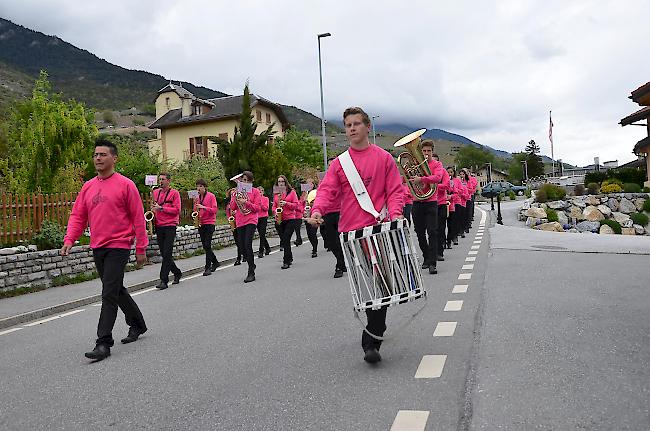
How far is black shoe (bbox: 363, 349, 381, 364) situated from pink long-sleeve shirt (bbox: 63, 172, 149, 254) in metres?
2.81

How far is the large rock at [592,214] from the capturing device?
109 ft

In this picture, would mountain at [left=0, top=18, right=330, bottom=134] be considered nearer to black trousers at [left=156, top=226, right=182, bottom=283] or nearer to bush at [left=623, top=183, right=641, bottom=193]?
bush at [left=623, top=183, right=641, bottom=193]

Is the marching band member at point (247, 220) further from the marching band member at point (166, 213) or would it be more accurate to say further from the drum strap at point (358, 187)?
the drum strap at point (358, 187)

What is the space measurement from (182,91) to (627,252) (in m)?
55.0

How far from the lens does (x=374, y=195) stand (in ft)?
18.1

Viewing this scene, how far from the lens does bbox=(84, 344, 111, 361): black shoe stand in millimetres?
6258

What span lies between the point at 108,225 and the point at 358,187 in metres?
2.68

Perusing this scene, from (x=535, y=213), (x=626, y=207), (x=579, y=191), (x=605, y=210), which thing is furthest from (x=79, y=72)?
(x=535, y=213)

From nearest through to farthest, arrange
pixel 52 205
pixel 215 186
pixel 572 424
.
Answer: pixel 572 424 → pixel 52 205 → pixel 215 186

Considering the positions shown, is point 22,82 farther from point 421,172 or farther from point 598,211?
point 421,172

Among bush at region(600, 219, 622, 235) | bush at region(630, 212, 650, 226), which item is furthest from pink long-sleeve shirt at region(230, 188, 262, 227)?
bush at region(630, 212, 650, 226)

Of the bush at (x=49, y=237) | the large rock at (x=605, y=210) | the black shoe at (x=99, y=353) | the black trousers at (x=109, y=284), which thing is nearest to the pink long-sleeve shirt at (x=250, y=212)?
the bush at (x=49, y=237)

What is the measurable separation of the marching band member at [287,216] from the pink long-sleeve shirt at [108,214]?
6921mm

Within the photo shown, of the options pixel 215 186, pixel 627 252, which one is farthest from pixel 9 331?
pixel 215 186
